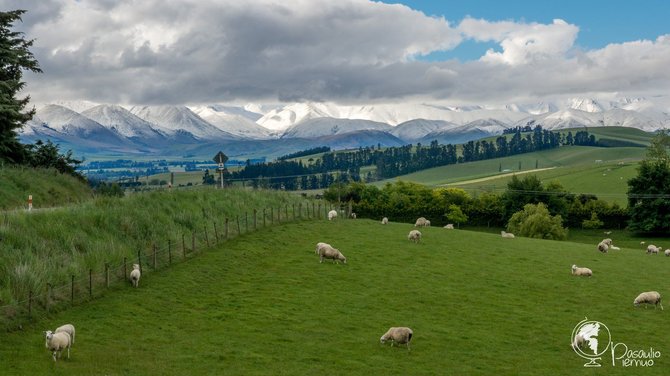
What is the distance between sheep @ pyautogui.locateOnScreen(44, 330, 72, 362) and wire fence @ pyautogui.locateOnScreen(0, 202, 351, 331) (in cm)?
350

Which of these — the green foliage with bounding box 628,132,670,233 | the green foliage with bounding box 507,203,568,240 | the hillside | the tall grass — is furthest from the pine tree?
the green foliage with bounding box 628,132,670,233

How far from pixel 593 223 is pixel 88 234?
4456 inches

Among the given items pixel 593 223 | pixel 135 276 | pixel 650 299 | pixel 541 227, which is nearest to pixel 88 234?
pixel 135 276

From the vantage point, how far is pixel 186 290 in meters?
33.9

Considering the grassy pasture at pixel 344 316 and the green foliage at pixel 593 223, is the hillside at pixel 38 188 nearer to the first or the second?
the grassy pasture at pixel 344 316

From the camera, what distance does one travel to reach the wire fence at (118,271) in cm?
2658

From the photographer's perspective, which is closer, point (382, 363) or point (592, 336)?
point (382, 363)

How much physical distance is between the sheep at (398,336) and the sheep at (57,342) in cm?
1317

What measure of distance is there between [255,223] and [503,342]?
28872 mm

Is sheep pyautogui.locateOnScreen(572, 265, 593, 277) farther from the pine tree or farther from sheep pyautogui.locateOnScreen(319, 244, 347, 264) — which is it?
the pine tree

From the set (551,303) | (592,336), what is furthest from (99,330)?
(551,303)

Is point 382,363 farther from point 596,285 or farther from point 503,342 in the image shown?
point 596,285

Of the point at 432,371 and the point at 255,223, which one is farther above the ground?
the point at 255,223

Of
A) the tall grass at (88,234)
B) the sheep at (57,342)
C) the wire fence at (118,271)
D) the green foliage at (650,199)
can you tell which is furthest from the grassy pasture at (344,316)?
the green foliage at (650,199)
